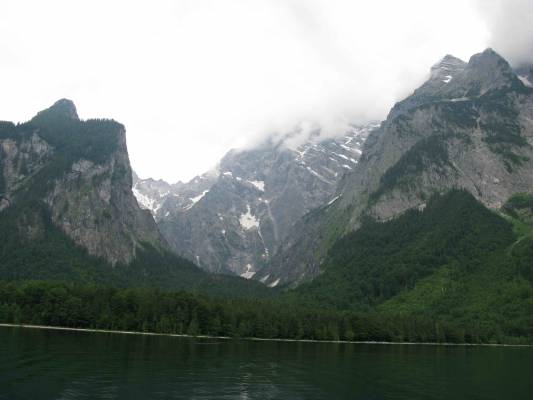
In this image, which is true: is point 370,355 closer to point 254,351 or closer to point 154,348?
point 254,351

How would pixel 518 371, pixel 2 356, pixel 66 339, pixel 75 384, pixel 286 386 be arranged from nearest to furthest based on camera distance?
pixel 75 384
pixel 286 386
pixel 2 356
pixel 518 371
pixel 66 339

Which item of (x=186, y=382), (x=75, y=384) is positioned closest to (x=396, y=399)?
(x=186, y=382)

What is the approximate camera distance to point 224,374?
322 feet

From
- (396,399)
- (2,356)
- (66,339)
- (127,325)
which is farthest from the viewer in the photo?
(127,325)

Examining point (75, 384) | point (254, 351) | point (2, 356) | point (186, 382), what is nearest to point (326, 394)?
point (186, 382)

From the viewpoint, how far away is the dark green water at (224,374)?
7712 cm

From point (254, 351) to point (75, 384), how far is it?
253 feet

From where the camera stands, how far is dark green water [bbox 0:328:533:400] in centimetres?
7712

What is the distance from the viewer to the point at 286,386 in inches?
3511

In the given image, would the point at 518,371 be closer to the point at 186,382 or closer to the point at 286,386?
the point at 286,386

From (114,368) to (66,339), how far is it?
58.8m

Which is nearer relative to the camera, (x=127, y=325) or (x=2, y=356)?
(x=2, y=356)

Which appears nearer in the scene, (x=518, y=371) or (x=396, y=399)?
(x=396, y=399)

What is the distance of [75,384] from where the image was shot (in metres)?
77.1
